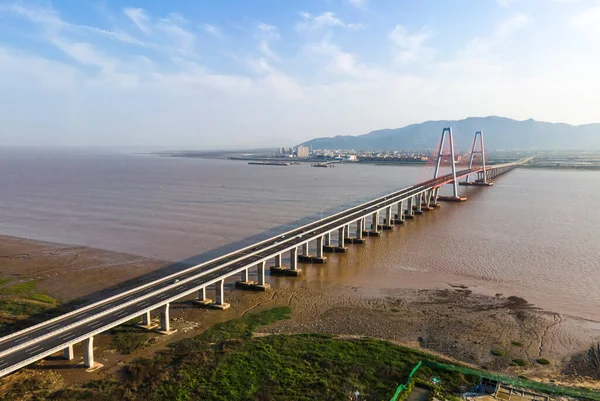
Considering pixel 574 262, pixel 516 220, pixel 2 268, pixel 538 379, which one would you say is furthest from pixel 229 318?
pixel 516 220

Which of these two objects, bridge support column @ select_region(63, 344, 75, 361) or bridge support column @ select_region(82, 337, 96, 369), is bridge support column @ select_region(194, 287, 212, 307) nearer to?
bridge support column @ select_region(82, 337, 96, 369)

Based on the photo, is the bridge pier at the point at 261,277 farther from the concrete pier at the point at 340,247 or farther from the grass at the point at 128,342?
the concrete pier at the point at 340,247

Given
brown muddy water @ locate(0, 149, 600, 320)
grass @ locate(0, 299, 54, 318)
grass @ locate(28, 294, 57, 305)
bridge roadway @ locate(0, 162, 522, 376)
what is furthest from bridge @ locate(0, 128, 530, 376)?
grass @ locate(28, 294, 57, 305)

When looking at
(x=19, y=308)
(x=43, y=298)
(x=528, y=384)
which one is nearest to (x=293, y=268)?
(x=43, y=298)

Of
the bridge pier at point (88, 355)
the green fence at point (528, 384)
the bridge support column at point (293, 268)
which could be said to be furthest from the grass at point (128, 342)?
the bridge support column at point (293, 268)

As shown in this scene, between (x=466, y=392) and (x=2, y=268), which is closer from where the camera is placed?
(x=466, y=392)

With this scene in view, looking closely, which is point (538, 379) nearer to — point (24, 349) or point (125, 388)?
point (125, 388)
